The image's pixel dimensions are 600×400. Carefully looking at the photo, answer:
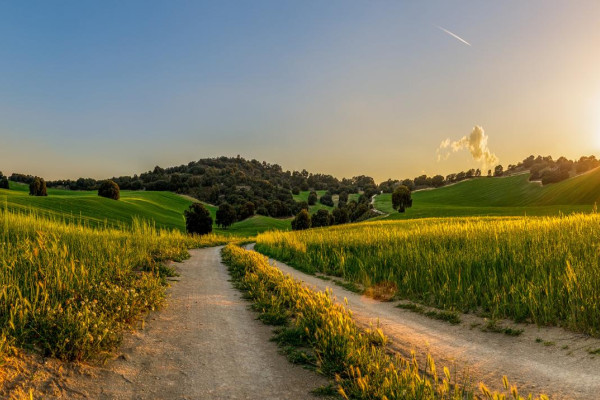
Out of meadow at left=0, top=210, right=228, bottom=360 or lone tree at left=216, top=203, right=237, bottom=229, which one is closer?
meadow at left=0, top=210, right=228, bottom=360

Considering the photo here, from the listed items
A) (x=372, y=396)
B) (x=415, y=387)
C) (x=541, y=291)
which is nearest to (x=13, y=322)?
(x=372, y=396)

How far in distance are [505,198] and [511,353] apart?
428ft

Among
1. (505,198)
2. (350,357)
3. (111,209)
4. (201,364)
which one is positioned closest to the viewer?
(350,357)

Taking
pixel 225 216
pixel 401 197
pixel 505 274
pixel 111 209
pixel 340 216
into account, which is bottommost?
pixel 340 216

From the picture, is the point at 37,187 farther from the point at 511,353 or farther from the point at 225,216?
the point at 511,353

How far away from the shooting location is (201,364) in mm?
5766

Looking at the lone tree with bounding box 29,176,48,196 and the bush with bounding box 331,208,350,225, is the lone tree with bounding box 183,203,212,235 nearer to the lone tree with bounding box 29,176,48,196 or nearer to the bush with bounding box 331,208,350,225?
the lone tree with bounding box 29,176,48,196

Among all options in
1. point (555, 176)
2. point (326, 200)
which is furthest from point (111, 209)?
point (555, 176)

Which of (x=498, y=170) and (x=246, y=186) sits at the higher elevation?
(x=498, y=170)

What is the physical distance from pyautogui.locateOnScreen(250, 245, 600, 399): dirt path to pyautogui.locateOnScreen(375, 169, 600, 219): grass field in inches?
2339

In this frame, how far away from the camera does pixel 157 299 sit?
Result: 8875 mm

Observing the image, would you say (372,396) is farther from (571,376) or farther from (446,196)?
(446,196)

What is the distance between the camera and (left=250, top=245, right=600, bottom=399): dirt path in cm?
504

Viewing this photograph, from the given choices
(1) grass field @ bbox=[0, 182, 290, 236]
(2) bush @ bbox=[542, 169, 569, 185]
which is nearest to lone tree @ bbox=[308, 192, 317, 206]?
(1) grass field @ bbox=[0, 182, 290, 236]
